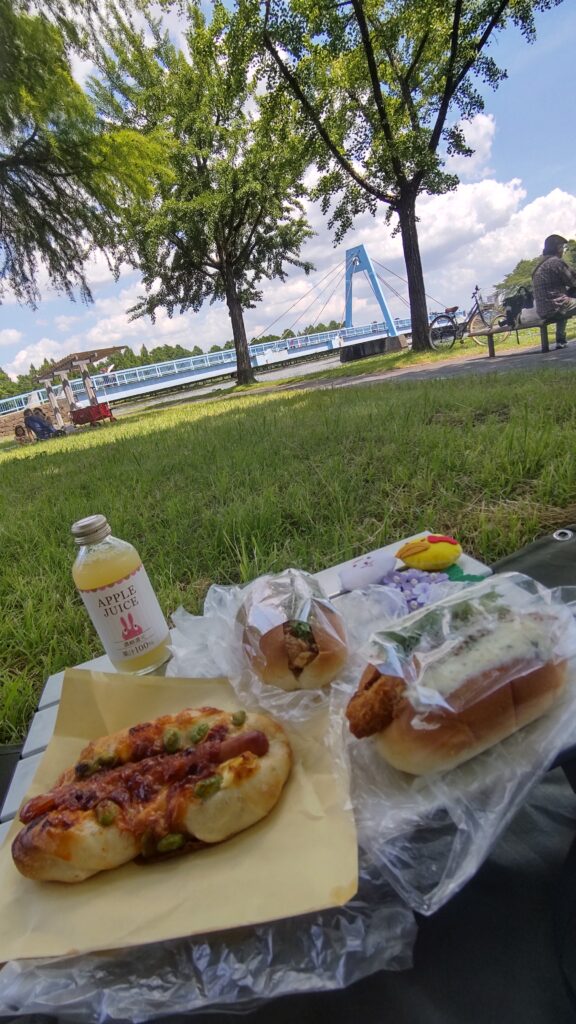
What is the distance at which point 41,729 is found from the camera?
119 cm

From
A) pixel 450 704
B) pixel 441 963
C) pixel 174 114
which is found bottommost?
pixel 441 963

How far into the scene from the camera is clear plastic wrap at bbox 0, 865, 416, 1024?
655mm

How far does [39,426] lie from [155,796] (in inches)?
617

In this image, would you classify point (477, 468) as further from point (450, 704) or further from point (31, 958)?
point (31, 958)

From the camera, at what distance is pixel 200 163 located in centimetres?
1828

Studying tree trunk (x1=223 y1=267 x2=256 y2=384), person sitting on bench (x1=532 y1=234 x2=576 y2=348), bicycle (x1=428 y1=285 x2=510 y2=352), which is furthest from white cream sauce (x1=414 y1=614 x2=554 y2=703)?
tree trunk (x1=223 y1=267 x2=256 y2=384)

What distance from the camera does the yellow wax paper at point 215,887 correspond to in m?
0.65

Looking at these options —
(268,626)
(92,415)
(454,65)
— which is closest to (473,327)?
(454,65)

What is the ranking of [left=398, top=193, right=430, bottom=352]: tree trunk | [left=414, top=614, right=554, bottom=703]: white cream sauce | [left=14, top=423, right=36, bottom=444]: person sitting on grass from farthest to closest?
[left=14, top=423, right=36, bottom=444]: person sitting on grass → [left=398, top=193, right=430, bottom=352]: tree trunk → [left=414, top=614, right=554, bottom=703]: white cream sauce

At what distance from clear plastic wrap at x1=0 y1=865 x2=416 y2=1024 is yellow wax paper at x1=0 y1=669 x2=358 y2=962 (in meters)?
0.04

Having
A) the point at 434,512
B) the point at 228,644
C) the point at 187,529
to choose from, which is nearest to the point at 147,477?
the point at 187,529

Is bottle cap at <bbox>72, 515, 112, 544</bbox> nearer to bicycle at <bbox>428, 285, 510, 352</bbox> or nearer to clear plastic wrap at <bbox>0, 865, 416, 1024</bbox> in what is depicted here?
clear plastic wrap at <bbox>0, 865, 416, 1024</bbox>

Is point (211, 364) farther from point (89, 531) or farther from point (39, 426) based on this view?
point (89, 531)

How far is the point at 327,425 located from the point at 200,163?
18548 millimetres
